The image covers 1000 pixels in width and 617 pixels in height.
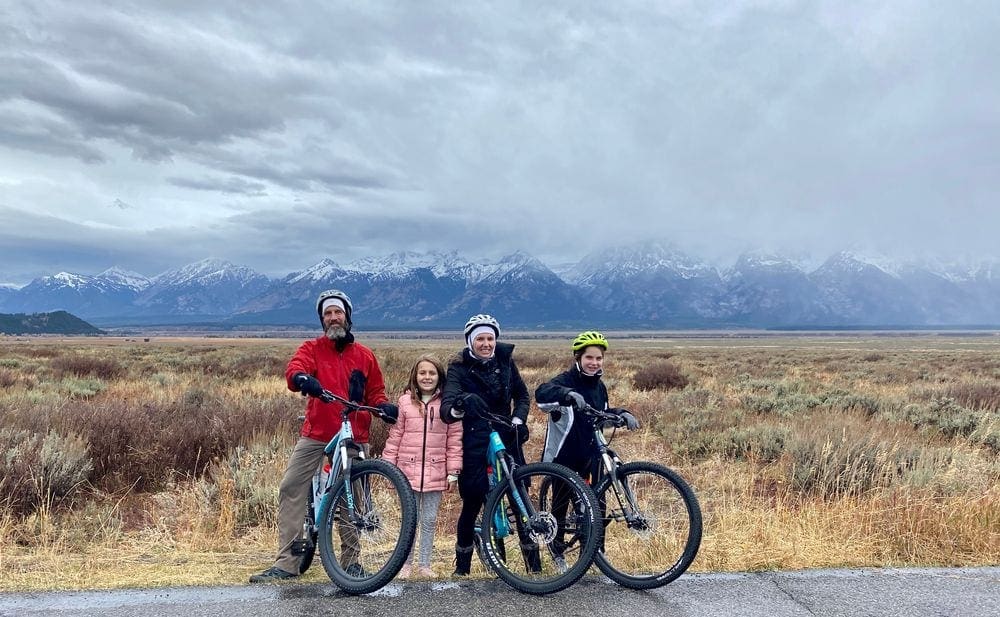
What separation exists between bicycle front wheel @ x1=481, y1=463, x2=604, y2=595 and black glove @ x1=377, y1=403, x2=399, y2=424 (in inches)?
39.0

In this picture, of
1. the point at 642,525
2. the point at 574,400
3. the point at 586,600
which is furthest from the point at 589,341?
the point at 586,600

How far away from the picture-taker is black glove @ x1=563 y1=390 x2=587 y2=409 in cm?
461

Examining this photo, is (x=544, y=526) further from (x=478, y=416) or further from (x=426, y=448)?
(x=426, y=448)

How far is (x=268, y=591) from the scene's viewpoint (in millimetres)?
4188

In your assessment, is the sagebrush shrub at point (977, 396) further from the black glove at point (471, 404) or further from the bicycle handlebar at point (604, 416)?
the black glove at point (471, 404)

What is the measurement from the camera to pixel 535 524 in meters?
4.40

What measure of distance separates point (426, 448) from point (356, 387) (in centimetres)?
76

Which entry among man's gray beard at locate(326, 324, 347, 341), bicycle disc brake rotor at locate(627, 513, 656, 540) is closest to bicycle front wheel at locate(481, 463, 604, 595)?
bicycle disc brake rotor at locate(627, 513, 656, 540)

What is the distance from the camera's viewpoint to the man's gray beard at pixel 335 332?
4.86 m

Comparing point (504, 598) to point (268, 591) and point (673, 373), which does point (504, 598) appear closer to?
point (268, 591)

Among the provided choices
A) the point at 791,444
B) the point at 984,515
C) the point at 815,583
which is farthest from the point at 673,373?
the point at 815,583

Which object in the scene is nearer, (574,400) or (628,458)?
(574,400)

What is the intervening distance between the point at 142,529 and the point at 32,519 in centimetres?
98

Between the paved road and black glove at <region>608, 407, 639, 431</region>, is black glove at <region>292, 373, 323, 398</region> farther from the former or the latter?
black glove at <region>608, 407, 639, 431</region>
